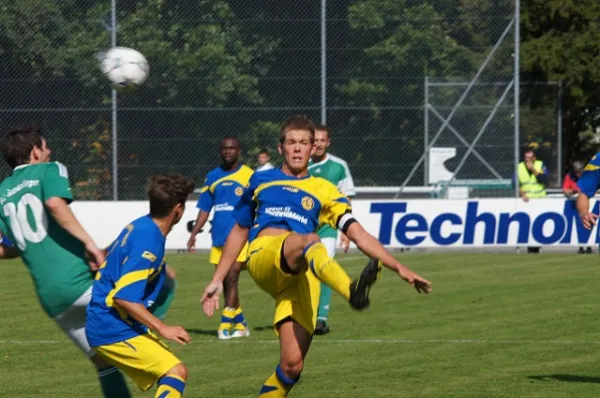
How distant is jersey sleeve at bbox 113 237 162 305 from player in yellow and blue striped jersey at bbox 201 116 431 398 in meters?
0.76

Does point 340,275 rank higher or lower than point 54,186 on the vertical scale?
lower

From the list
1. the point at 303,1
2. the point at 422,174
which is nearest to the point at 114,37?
the point at 303,1

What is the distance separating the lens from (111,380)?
25.2ft

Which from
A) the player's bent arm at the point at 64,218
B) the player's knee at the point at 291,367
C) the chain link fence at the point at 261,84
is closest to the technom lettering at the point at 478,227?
the chain link fence at the point at 261,84

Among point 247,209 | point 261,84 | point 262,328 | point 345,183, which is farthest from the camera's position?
point 261,84

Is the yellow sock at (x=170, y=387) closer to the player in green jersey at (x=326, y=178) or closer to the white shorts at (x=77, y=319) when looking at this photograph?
the white shorts at (x=77, y=319)

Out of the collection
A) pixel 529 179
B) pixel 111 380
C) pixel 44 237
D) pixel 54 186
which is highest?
pixel 54 186

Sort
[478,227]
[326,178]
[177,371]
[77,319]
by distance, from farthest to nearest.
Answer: [478,227] < [326,178] < [77,319] < [177,371]

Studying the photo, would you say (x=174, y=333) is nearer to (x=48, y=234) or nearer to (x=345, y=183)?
(x=48, y=234)

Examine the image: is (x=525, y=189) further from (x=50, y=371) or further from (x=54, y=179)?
(x=54, y=179)

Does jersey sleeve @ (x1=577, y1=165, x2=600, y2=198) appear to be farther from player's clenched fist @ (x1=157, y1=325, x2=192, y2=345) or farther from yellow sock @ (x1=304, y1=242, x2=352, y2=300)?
player's clenched fist @ (x1=157, y1=325, x2=192, y2=345)

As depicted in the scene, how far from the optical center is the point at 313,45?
26328 mm

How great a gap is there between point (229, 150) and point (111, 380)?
21.2 feet

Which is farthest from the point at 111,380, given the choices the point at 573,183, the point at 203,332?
the point at 573,183
